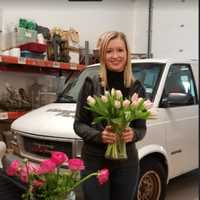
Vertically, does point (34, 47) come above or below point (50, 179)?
above

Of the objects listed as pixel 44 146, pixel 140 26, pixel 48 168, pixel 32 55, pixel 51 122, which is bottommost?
pixel 44 146

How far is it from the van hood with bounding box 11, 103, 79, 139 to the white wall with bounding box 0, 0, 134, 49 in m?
2.21

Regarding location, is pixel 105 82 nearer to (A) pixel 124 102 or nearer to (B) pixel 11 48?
(A) pixel 124 102

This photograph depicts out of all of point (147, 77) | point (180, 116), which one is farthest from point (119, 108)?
point (180, 116)

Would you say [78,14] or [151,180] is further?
[78,14]

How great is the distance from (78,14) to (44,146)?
422 cm

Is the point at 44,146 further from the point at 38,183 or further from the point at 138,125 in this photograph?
the point at 38,183

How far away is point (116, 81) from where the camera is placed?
7.04ft

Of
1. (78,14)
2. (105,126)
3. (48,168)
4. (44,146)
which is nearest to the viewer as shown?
(48,168)

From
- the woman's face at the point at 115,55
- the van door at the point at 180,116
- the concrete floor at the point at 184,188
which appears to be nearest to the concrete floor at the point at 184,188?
the concrete floor at the point at 184,188

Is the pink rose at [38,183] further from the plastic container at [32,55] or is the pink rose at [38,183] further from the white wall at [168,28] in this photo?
the white wall at [168,28]

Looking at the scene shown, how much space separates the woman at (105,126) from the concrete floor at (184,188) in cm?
234

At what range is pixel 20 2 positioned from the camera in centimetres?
610

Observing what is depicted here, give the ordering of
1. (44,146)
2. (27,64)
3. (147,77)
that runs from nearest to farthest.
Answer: (44,146) < (147,77) < (27,64)
